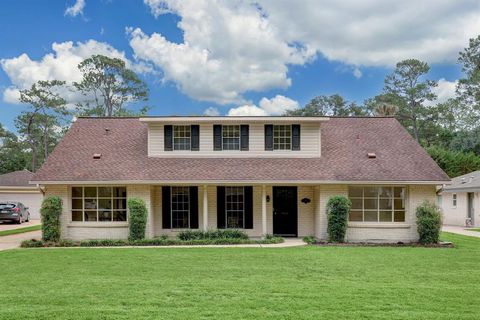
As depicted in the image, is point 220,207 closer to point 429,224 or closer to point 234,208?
point 234,208

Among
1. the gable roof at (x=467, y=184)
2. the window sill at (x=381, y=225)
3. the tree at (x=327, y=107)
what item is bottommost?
the window sill at (x=381, y=225)

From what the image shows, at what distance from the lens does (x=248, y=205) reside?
692 inches

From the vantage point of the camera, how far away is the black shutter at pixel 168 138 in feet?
59.1

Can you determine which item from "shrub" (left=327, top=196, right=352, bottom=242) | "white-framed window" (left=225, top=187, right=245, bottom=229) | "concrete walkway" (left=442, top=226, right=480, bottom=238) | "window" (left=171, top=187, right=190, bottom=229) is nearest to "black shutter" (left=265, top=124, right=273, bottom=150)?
"white-framed window" (left=225, top=187, right=245, bottom=229)

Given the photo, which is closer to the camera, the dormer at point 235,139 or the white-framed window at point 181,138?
the dormer at point 235,139

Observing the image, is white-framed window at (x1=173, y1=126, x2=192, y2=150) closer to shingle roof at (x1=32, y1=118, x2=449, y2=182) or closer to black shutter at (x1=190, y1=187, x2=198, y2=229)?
shingle roof at (x1=32, y1=118, x2=449, y2=182)

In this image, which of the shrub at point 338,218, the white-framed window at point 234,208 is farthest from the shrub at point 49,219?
the shrub at point 338,218

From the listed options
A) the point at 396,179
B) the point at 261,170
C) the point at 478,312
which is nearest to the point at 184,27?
the point at 261,170

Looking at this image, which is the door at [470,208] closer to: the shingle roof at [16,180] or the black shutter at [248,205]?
the black shutter at [248,205]

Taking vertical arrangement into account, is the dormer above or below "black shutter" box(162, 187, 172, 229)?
above

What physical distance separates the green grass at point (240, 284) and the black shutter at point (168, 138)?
18.6 ft

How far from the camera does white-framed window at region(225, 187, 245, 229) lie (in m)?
17.5

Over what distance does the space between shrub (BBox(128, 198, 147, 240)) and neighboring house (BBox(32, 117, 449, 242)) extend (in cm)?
50

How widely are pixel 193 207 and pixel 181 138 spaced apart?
290 centimetres
